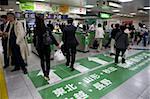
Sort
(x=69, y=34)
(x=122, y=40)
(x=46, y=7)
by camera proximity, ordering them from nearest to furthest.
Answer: (x=69, y=34) < (x=122, y=40) < (x=46, y=7)

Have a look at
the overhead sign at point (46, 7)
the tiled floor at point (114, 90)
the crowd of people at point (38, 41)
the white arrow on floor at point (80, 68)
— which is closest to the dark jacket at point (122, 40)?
the crowd of people at point (38, 41)

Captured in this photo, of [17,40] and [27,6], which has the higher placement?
[27,6]

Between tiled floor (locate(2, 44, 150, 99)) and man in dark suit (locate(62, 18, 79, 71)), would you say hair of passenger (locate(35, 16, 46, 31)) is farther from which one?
tiled floor (locate(2, 44, 150, 99))

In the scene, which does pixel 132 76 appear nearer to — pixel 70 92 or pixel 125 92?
pixel 125 92

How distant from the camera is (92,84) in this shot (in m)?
4.05

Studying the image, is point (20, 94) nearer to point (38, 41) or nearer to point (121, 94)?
point (38, 41)

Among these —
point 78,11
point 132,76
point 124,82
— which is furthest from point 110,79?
point 78,11

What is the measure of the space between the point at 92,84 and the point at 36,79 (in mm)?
1421

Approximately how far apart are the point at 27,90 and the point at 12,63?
202 centimetres

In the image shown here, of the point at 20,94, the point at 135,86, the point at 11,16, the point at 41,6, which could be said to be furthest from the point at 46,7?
the point at 135,86

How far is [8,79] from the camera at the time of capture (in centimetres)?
429

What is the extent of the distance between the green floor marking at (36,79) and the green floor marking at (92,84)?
313 millimetres

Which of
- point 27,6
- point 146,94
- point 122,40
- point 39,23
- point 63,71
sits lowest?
point 146,94

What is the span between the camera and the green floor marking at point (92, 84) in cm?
347
